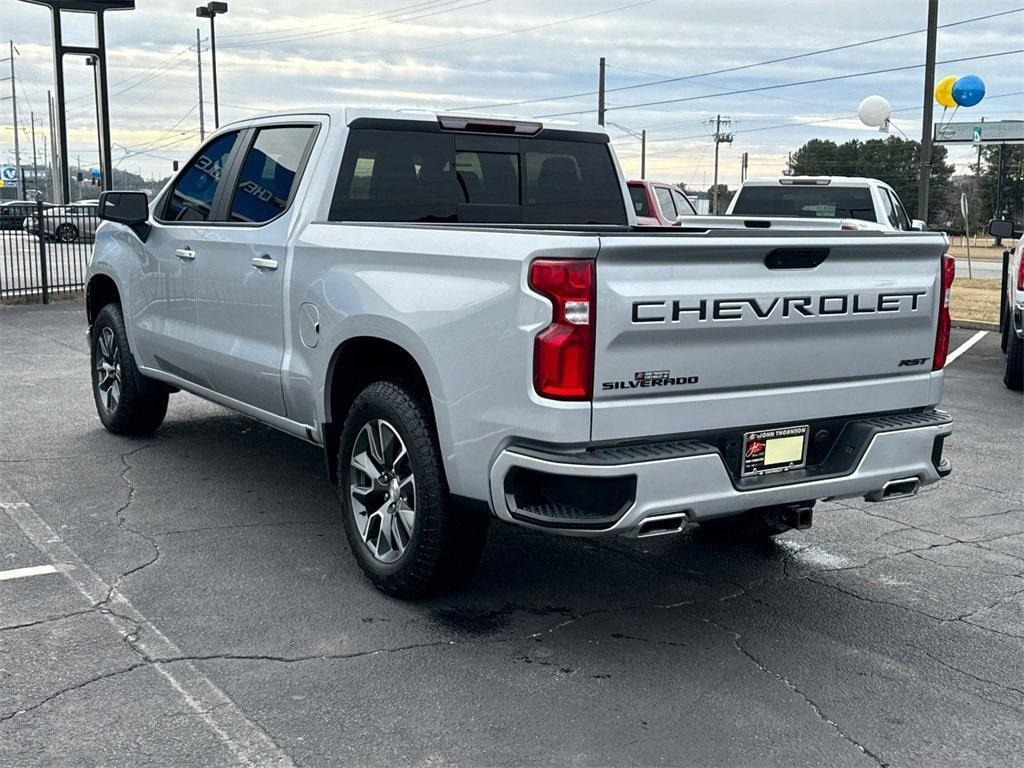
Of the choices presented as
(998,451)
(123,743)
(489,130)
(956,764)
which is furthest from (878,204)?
(123,743)

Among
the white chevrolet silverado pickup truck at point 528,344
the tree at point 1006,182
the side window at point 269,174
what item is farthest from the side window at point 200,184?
the tree at point 1006,182

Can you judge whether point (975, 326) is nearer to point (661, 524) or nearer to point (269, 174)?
point (269, 174)

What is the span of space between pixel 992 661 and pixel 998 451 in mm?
3924

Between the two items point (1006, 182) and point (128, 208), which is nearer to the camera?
point (128, 208)

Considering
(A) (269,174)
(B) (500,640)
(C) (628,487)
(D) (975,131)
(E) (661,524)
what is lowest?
(B) (500,640)

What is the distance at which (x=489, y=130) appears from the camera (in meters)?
5.64

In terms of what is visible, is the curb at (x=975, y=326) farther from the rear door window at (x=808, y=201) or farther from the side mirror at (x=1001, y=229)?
the side mirror at (x=1001, y=229)

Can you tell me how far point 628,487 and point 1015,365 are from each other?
7.47m

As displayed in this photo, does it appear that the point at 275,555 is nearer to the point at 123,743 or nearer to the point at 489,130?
the point at 123,743

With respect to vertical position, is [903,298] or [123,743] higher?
[903,298]

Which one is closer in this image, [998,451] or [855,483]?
[855,483]

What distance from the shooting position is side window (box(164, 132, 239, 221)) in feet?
19.7

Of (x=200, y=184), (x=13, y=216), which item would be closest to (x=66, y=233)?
(x=13, y=216)

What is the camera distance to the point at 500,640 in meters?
4.20
